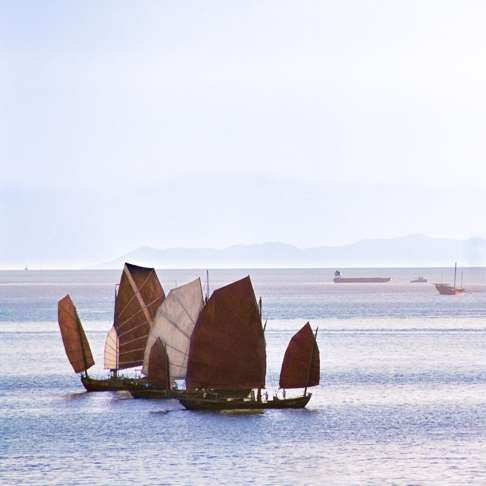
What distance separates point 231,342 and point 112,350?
74.8ft

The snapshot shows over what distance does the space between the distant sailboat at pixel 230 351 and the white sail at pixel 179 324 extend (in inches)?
410

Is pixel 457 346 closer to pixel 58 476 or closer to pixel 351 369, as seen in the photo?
pixel 351 369

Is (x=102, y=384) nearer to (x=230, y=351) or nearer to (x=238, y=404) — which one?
(x=230, y=351)

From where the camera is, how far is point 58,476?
242 feet

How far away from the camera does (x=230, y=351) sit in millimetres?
96125

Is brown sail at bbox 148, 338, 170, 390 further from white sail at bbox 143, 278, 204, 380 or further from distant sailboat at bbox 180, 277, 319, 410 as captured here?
distant sailboat at bbox 180, 277, 319, 410

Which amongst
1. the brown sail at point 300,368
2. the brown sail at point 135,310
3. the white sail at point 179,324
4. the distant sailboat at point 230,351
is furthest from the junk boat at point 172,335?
the brown sail at point 300,368

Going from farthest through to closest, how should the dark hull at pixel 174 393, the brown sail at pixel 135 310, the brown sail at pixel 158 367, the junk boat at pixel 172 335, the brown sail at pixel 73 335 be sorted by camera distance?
the brown sail at pixel 135 310
the brown sail at pixel 73 335
the junk boat at pixel 172 335
the brown sail at pixel 158 367
the dark hull at pixel 174 393

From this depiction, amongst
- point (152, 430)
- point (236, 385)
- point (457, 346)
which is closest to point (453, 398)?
point (236, 385)

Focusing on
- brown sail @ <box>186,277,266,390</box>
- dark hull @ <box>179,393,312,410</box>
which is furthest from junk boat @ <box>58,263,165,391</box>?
brown sail @ <box>186,277,266,390</box>

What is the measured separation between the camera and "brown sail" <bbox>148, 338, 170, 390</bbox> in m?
104

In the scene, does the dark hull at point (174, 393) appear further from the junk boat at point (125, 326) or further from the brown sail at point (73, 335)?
the brown sail at point (73, 335)

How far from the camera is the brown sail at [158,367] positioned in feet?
343

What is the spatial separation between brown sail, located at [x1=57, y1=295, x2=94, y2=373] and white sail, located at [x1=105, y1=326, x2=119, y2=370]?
1427 mm
